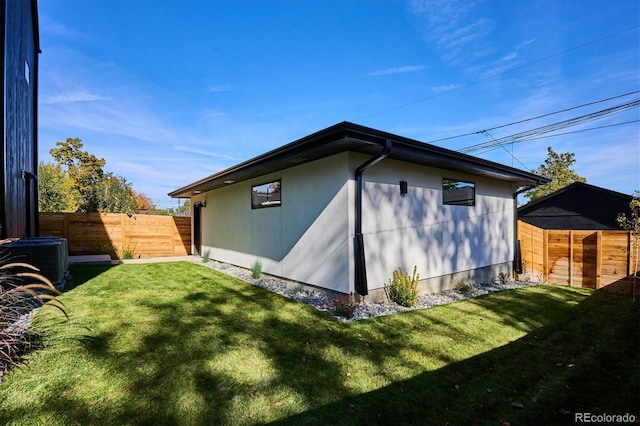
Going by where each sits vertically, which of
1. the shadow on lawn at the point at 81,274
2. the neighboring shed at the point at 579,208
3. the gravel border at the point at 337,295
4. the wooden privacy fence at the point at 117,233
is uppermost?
the neighboring shed at the point at 579,208

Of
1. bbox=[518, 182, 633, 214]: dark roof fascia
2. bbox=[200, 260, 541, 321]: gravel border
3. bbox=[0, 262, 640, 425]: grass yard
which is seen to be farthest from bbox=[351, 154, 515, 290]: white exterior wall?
bbox=[518, 182, 633, 214]: dark roof fascia

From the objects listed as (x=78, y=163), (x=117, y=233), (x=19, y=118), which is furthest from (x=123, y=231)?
(x=78, y=163)

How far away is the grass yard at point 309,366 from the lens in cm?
229

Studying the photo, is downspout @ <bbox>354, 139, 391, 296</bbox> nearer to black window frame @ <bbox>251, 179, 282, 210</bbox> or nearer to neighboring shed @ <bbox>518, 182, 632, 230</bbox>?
black window frame @ <bbox>251, 179, 282, 210</bbox>

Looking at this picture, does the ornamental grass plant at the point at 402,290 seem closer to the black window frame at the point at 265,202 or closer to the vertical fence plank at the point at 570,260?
the black window frame at the point at 265,202

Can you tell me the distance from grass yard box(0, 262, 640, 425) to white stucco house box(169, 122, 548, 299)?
1.25 meters

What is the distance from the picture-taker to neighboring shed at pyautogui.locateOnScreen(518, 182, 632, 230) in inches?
454

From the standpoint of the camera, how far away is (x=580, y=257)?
7918 mm

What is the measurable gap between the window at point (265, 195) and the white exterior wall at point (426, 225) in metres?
2.68

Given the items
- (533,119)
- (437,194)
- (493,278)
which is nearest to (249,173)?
(437,194)

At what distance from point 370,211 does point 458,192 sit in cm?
321

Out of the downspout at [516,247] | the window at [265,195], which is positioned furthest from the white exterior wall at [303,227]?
the downspout at [516,247]

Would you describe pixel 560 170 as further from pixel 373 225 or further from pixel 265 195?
pixel 265 195

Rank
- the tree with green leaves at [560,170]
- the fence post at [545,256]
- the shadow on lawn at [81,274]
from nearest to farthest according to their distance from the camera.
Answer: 1. the shadow on lawn at [81,274]
2. the fence post at [545,256]
3. the tree with green leaves at [560,170]
